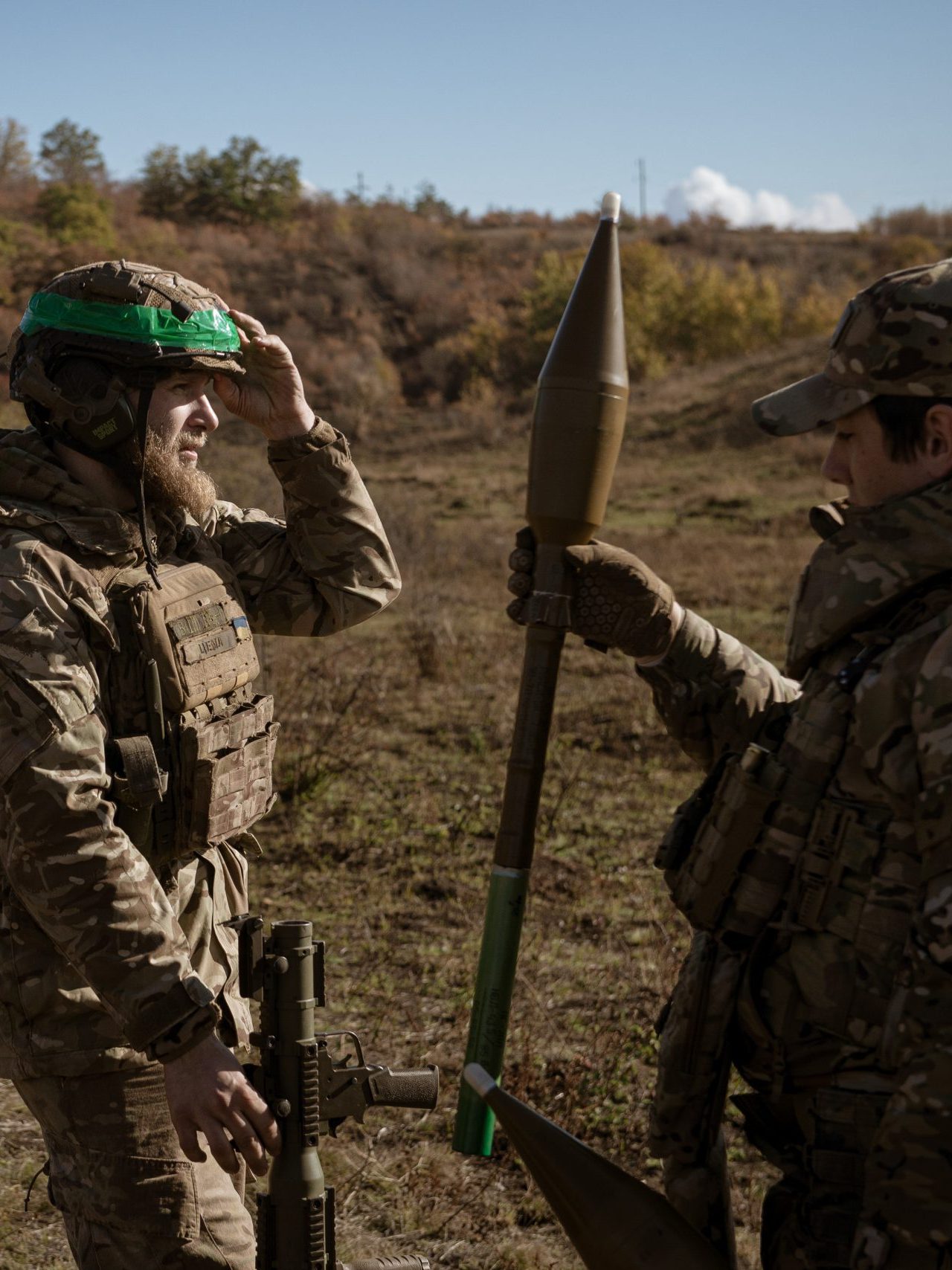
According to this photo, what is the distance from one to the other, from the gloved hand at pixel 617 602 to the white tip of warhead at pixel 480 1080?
1060 millimetres

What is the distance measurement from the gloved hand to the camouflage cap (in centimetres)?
81

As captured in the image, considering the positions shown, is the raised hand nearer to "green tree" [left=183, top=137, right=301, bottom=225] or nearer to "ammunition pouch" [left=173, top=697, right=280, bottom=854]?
"ammunition pouch" [left=173, top=697, right=280, bottom=854]

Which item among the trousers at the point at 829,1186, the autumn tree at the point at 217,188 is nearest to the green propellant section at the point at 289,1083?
the trousers at the point at 829,1186

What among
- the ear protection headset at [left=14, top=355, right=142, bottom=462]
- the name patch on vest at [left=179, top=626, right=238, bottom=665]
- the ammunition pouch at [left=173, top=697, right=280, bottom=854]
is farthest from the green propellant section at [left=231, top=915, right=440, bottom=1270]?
the ear protection headset at [left=14, top=355, right=142, bottom=462]

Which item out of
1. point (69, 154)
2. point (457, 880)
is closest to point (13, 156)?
point (69, 154)

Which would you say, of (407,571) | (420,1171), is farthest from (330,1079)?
(407,571)

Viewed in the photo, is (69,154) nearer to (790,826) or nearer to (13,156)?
(13,156)

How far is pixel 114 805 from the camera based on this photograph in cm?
263

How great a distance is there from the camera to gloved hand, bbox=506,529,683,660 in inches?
130

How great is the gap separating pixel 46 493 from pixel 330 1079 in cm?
136

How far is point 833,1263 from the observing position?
2.30 meters

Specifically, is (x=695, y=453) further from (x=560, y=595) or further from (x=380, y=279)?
(x=380, y=279)

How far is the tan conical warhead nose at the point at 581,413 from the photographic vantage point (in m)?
3.58

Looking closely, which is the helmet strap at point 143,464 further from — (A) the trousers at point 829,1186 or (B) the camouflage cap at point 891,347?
(A) the trousers at point 829,1186
